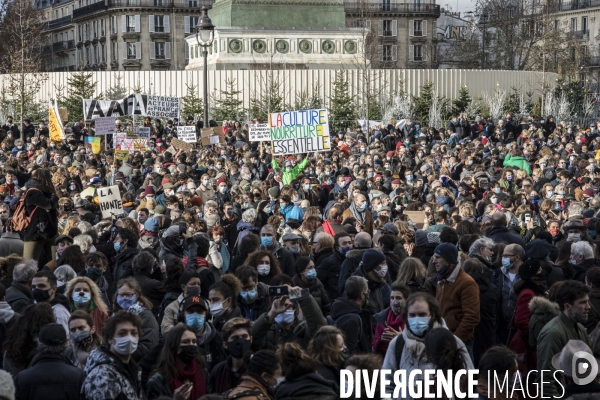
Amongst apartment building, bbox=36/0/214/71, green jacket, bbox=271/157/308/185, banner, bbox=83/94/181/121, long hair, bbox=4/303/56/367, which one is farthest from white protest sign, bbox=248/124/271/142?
apartment building, bbox=36/0/214/71

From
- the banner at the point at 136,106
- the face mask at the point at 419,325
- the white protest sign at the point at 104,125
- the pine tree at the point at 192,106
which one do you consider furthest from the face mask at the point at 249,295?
the pine tree at the point at 192,106

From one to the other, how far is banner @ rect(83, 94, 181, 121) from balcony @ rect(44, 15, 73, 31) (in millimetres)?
68712

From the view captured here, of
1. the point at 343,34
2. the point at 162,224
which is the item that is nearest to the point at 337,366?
the point at 162,224

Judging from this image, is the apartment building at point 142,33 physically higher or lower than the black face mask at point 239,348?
higher

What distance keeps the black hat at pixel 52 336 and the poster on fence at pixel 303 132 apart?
1415cm

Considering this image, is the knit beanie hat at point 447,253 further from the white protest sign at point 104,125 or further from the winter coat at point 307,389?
the white protest sign at point 104,125

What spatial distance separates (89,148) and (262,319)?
744 inches

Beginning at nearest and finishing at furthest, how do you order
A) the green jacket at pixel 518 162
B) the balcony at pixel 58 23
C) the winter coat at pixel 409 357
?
1. the winter coat at pixel 409 357
2. the green jacket at pixel 518 162
3. the balcony at pixel 58 23

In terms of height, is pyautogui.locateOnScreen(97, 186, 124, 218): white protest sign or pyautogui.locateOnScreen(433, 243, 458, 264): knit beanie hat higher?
pyautogui.locateOnScreen(433, 243, 458, 264): knit beanie hat

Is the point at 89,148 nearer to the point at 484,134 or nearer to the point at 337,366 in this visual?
the point at 484,134

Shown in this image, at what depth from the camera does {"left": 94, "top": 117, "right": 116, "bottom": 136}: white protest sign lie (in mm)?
24703

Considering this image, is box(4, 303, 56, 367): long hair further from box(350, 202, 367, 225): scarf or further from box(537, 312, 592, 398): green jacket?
box(350, 202, 367, 225): scarf

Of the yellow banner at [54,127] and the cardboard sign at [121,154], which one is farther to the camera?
the yellow banner at [54,127]

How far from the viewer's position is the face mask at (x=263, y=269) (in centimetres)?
981
